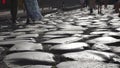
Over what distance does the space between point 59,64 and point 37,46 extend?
4.17ft

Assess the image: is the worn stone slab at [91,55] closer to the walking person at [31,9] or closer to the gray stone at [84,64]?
the gray stone at [84,64]

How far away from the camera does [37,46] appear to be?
4402mm

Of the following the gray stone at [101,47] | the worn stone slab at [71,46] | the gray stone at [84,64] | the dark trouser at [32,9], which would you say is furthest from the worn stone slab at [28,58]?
the dark trouser at [32,9]

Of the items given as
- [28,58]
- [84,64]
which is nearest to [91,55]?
[84,64]

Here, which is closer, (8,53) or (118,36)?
(8,53)

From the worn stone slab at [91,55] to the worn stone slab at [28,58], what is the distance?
0.25 metres

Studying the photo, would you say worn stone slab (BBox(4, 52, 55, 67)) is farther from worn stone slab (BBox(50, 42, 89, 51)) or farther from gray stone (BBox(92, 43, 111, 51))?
gray stone (BBox(92, 43, 111, 51))

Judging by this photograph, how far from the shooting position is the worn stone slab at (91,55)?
3441 mm

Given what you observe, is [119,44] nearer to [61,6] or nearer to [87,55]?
[87,55]

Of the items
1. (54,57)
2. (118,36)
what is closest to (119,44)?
(118,36)

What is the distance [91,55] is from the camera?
142 inches

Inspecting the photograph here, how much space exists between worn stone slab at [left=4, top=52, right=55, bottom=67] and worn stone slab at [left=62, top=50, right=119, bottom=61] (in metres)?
0.25

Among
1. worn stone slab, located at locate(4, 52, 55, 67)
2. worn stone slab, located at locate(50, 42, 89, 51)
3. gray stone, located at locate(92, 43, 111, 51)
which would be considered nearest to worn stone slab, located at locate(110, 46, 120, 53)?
gray stone, located at locate(92, 43, 111, 51)

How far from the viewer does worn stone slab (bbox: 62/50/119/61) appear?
344cm
